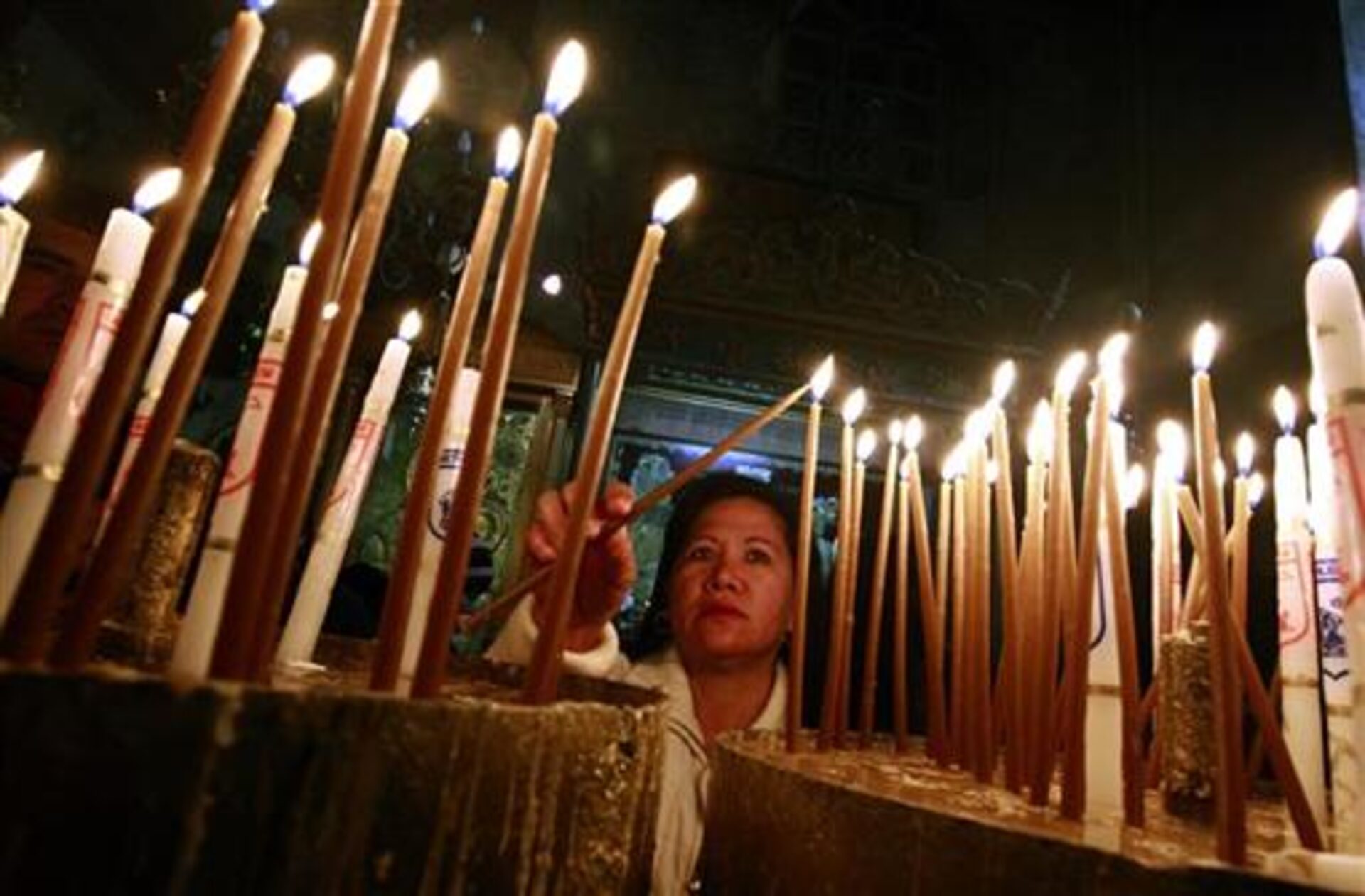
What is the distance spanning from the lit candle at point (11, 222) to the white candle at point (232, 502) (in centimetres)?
23

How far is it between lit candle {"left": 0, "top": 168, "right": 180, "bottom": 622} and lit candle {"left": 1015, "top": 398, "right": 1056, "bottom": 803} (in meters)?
0.85

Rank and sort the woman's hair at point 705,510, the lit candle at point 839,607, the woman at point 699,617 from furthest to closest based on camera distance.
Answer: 1. the woman's hair at point 705,510
2. the woman at point 699,617
3. the lit candle at point 839,607

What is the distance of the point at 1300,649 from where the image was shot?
2.85 feet

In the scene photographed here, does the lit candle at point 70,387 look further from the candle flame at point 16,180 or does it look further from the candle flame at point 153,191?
the candle flame at point 16,180

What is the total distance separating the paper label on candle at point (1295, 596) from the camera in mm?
878

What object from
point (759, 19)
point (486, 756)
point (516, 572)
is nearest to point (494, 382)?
point (486, 756)

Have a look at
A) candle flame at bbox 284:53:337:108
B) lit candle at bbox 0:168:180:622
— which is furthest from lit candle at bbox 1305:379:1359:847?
lit candle at bbox 0:168:180:622

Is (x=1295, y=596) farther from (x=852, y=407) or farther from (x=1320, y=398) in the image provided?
(x=852, y=407)

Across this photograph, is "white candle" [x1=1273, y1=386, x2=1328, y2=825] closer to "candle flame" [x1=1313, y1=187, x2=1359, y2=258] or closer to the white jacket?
"candle flame" [x1=1313, y1=187, x2=1359, y2=258]

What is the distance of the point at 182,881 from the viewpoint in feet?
1.07

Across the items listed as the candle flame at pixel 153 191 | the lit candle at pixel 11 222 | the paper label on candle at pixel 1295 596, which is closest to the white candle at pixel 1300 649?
the paper label on candle at pixel 1295 596

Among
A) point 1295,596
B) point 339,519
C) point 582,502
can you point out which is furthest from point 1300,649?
point 339,519

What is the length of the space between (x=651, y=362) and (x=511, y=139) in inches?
133

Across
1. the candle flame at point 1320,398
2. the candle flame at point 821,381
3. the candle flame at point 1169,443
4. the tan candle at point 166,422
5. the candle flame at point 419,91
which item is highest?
the candle flame at point 419,91
